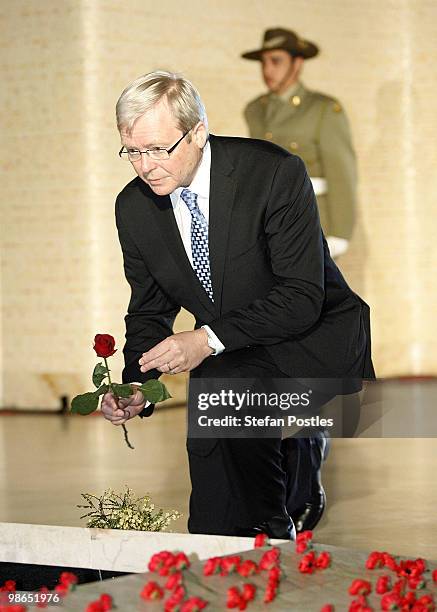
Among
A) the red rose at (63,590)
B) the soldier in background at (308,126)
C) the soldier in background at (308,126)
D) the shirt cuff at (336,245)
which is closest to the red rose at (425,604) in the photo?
the red rose at (63,590)

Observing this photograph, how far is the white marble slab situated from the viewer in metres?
2.96

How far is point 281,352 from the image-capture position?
3.85 m

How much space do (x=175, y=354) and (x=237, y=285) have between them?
405 mm

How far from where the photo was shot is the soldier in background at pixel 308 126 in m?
9.75

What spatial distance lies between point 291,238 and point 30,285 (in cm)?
584

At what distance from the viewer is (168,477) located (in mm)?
6059

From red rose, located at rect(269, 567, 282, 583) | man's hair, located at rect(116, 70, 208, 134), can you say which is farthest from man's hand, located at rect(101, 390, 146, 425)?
red rose, located at rect(269, 567, 282, 583)

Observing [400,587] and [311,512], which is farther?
[311,512]

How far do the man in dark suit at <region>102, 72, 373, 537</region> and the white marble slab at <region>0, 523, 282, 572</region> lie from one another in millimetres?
569

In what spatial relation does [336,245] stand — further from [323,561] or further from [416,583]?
[416,583]

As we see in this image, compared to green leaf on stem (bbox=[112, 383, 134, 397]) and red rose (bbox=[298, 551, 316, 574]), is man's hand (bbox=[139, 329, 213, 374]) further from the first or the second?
red rose (bbox=[298, 551, 316, 574])

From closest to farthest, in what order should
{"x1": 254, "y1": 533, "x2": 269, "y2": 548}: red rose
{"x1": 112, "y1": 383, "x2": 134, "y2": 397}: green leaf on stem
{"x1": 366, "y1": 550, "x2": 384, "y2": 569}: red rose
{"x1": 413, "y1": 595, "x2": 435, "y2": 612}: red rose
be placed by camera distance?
{"x1": 413, "y1": 595, "x2": 435, "y2": 612}: red rose < {"x1": 366, "y1": 550, "x2": 384, "y2": 569}: red rose < {"x1": 254, "y1": 533, "x2": 269, "y2": 548}: red rose < {"x1": 112, "y1": 383, "x2": 134, "y2": 397}: green leaf on stem

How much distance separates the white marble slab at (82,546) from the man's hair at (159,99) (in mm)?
1083

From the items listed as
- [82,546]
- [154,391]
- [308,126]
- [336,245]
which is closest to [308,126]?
[308,126]
